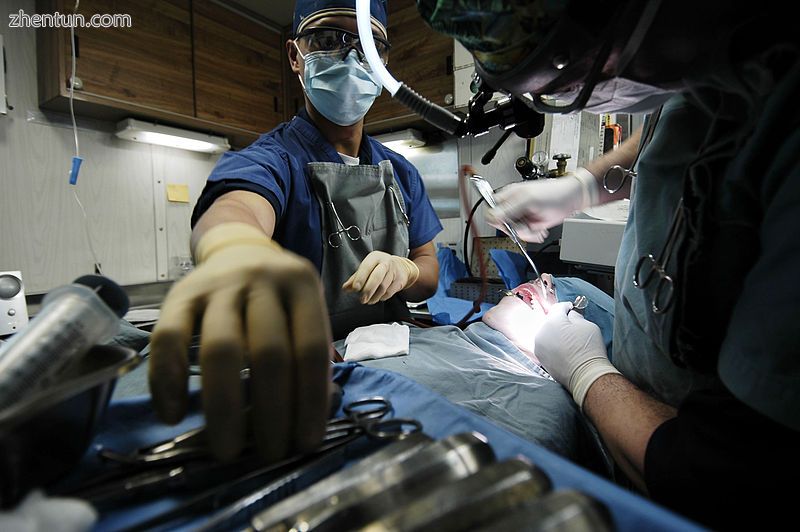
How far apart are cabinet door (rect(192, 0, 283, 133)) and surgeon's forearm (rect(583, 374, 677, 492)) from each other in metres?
2.48

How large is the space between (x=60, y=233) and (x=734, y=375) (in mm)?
2786

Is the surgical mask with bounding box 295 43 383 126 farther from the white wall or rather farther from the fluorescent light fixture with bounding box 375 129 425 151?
the white wall

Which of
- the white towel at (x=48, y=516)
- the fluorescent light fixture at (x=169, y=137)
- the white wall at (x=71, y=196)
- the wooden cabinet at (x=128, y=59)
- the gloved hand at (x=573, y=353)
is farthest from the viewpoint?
the fluorescent light fixture at (x=169, y=137)

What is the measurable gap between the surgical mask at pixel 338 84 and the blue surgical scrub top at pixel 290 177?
0.30 feet

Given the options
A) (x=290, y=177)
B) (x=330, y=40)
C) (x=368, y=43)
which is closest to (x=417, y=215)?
(x=290, y=177)

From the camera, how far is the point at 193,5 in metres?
2.37

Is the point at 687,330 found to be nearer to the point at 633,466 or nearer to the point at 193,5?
the point at 633,466

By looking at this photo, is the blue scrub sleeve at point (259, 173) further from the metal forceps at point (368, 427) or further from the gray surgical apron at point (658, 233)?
the gray surgical apron at point (658, 233)

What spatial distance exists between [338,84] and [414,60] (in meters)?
1.32

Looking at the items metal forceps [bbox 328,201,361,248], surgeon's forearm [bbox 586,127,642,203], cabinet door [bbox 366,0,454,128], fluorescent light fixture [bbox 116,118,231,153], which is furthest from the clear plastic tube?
fluorescent light fixture [bbox 116,118,231,153]

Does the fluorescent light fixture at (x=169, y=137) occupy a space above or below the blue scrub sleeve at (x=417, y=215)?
above

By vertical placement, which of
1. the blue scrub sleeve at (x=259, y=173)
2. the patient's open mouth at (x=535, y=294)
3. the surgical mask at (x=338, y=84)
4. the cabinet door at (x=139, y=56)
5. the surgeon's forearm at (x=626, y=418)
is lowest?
the surgeon's forearm at (x=626, y=418)

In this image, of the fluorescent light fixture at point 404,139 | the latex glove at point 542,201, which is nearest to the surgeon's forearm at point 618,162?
the latex glove at point 542,201

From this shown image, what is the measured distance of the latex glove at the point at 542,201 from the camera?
108 cm
